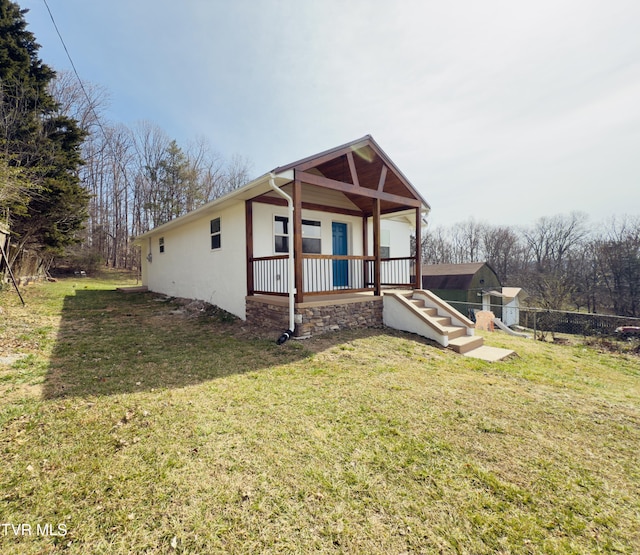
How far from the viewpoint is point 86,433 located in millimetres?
2707

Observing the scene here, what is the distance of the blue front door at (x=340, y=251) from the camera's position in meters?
9.30

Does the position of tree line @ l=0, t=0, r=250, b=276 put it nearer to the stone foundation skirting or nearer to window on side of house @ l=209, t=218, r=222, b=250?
window on side of house @ l=209, t=218, r=222, b=250

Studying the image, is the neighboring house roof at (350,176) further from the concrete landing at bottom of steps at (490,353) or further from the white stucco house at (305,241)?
the concrete landing at bottom of steps at (490,353)

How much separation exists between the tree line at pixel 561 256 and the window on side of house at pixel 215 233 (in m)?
20.5

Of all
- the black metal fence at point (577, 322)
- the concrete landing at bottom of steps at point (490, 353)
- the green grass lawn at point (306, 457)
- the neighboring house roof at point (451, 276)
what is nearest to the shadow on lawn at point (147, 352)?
the green grass lawn at point (306, 457)

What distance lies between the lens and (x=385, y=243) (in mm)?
10781

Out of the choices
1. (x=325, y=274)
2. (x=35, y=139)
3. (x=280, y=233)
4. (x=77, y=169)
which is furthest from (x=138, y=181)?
(x=325, y=274)

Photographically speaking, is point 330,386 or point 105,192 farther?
point 105,192

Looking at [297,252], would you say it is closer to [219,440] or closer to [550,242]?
[219,440]

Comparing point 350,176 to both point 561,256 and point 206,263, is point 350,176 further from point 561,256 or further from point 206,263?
point 561,256

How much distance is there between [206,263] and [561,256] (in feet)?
125

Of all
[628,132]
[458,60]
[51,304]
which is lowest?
[51,304]

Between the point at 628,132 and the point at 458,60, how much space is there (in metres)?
5.40

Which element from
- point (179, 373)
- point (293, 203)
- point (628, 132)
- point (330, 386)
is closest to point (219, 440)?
point (330, 386)
